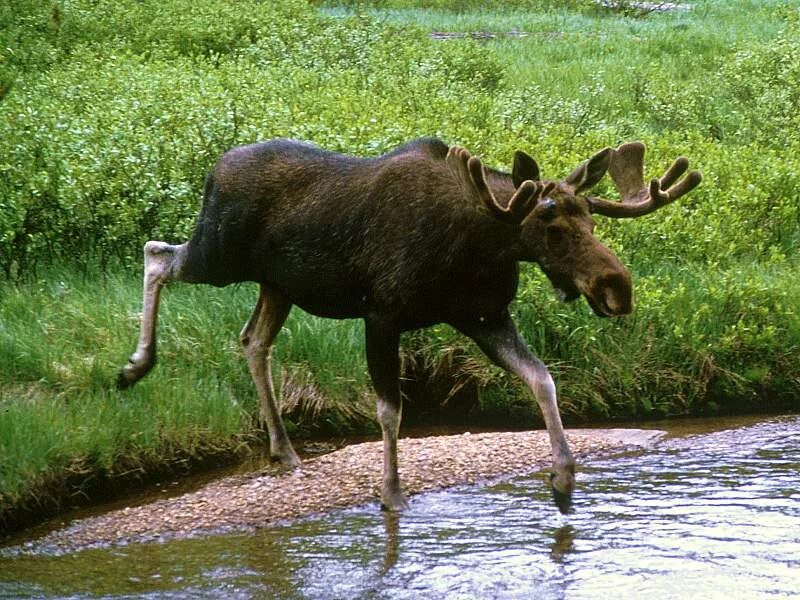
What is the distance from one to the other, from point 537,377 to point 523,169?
39.9 inches

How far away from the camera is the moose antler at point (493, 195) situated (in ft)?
21.7

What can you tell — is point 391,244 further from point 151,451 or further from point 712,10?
point 712,10

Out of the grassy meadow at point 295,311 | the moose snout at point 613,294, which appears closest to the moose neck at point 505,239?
the moose snout at point 613,294

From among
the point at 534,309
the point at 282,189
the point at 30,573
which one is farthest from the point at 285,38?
the point at 30,573

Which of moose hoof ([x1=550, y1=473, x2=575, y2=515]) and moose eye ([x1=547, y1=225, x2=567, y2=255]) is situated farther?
moose hoof ([x1=550, y1=473, x2=575, y2=515])

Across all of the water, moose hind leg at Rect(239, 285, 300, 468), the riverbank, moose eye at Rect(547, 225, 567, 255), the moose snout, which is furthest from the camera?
moose hind leg at Rect(239, 285, 300, 468)

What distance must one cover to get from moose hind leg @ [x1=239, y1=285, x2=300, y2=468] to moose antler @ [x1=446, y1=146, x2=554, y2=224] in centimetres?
177

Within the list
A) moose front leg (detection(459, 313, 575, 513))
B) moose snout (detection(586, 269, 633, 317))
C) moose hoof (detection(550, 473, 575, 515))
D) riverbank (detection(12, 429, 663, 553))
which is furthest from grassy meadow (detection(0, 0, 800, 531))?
moose snout (detection(586, 269, 633, 317))

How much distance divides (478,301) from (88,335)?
3103 mm

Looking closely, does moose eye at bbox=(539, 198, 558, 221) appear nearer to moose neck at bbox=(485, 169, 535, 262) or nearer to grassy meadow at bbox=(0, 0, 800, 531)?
moose neck at bbox=(485, 169, 535, 262)

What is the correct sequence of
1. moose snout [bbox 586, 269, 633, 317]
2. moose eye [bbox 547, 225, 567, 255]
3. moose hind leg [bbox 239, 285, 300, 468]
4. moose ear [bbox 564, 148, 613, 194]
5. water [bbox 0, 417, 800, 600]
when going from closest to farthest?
water [bbox 0, 417, 800, 600]
moose snout [bbox 586, 269, 633, 317]
moose eye [bbox 547, 225, 567, 255]
moose ear [bbox 564, 148, 613, 194]
moose hind leg [bbox 239, 285, 300, 468]

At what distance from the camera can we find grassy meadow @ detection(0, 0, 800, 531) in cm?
847

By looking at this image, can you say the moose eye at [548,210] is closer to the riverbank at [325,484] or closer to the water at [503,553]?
the water at [503,553]

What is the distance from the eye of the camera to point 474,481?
27.0 ft
